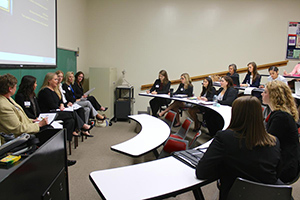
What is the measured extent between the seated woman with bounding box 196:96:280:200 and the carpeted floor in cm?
120

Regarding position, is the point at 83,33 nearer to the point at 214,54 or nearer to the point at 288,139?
the point at 214,54

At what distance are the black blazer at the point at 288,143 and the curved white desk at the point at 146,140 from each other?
1178 mm

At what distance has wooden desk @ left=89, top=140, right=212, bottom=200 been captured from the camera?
4.50ft

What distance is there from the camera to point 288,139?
1.87 meters

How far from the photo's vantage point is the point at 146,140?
2.65 meters

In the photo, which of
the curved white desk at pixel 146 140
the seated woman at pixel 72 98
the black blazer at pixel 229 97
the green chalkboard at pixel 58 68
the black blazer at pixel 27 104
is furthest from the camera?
the seated woman at pixel 72 98

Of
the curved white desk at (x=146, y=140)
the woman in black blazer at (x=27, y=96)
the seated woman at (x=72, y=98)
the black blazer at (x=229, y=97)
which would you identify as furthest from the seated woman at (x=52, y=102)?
the black blazer at (x=229, y=97)

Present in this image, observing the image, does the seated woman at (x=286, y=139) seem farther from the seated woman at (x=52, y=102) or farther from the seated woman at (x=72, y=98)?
the seated woman at (x=72, y=98)

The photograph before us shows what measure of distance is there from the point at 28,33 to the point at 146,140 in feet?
8.29

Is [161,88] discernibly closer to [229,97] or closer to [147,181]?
[229,97]

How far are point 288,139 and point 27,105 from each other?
10.3 feet

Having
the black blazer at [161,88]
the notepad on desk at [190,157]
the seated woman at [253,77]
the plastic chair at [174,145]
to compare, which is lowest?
the plastic chair at [174,145]

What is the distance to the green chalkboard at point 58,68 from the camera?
3354 mm

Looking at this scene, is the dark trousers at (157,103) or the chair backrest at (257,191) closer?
the chair backrest at (257,191)
